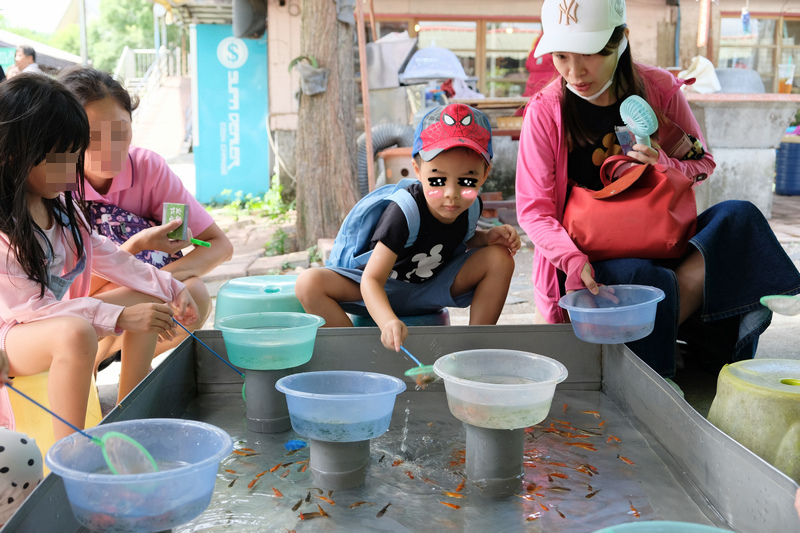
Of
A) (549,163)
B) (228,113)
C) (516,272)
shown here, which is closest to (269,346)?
(549,163)

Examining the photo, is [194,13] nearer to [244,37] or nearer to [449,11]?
[244,37]

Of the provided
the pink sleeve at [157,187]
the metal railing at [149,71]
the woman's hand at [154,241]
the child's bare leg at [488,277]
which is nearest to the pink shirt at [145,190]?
the pink sleeve at [157,187]

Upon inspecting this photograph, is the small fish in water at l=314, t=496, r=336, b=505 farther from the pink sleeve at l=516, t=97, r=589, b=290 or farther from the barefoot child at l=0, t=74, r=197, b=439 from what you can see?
the pink sleeve at l=516, t=97, r=589, b=290

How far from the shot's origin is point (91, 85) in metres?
2.11

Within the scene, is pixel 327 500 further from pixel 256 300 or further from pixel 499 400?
pixel 256 300

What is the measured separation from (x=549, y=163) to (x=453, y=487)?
1.29m

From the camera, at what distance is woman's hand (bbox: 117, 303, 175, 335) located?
5.71ft

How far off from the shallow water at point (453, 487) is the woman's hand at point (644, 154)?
33.7 inches

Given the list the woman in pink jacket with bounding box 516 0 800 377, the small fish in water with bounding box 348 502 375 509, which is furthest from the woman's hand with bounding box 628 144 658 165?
the small fish in water with bounding box 348 502 375 509

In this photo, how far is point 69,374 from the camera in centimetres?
167

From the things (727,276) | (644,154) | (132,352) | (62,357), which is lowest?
(132,352)

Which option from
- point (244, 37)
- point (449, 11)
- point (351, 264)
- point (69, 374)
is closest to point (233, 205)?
point (244, 37)

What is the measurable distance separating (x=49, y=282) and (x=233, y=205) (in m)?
7.03

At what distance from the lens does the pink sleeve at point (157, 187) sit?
2.46m
